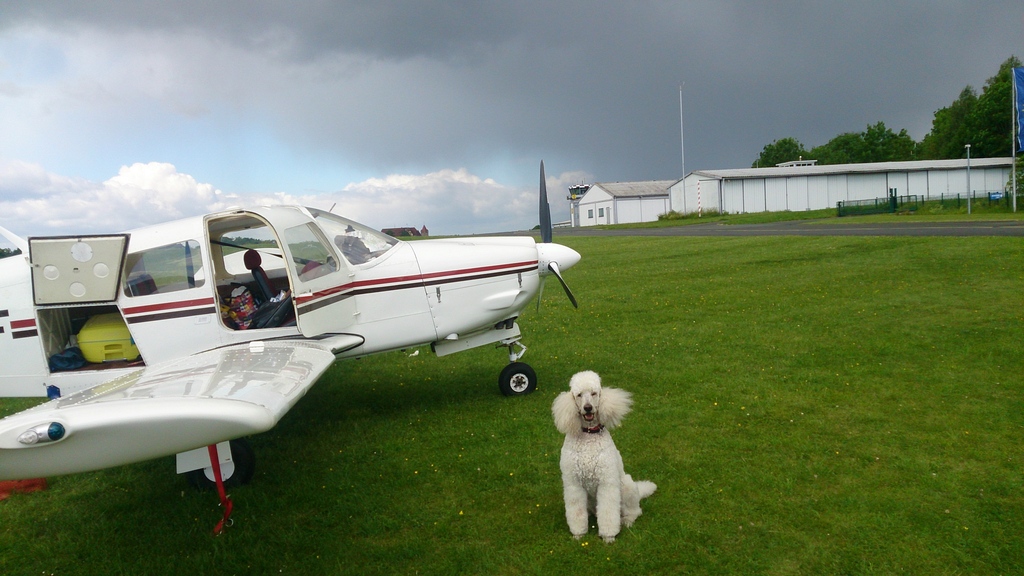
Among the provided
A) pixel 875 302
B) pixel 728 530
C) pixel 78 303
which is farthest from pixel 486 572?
pixel 875 302

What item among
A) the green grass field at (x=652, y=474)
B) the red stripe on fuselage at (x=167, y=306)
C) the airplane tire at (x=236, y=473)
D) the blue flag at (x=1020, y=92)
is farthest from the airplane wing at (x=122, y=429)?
the blue flag at (x=1020, y=92)

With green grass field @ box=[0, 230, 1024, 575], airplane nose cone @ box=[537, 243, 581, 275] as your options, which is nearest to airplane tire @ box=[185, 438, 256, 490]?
green grass field @ box=[0, 230, 1024, 575]

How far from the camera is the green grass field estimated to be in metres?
4.23

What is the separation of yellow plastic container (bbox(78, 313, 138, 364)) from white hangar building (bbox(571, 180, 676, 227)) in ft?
190

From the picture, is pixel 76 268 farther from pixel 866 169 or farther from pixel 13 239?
pixel 866 169

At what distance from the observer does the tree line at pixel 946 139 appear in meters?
70.8

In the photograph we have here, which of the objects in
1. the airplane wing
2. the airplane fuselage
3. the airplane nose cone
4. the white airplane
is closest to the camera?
the airplane wing

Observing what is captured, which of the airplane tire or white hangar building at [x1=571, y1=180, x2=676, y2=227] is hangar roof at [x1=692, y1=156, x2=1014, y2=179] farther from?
the airplane tire

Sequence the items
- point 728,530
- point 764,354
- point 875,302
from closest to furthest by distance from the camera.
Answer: point 728,530, point 764,354, point 875,302

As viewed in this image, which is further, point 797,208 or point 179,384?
point 797,208

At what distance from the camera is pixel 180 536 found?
4781 mm

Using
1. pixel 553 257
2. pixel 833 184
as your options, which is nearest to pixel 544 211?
pixel 553 257

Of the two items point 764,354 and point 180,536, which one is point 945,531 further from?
point 180,536

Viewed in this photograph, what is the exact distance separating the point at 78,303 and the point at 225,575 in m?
3.26
